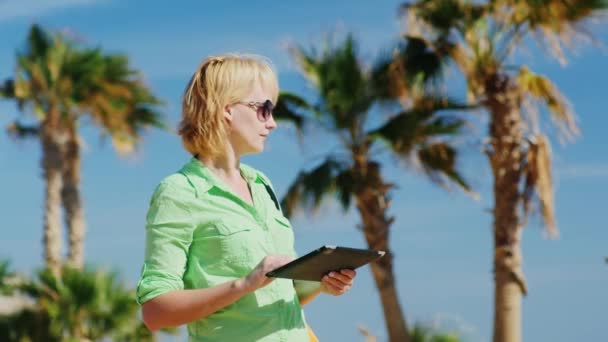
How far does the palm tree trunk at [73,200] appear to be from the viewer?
60.6 feet

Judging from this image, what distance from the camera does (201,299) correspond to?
236 centimetres

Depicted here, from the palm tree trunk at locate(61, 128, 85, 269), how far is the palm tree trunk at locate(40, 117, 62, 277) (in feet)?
0.58

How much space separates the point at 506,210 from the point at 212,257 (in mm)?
12522

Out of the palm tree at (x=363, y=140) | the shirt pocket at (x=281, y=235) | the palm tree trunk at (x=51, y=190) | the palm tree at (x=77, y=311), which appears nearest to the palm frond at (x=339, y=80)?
the palm tree at (x=363, y=140)

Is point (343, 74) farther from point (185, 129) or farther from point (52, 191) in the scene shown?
point (185, 129)

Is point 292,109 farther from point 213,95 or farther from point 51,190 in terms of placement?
point 213,95

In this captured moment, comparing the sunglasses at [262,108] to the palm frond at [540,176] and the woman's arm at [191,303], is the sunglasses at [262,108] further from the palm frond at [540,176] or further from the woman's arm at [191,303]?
the palm frond at [540,176]

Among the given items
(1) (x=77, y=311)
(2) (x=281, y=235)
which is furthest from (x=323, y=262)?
(1) (x=77, y=311)

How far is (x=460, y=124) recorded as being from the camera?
50.9 ft

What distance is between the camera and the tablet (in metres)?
2.26

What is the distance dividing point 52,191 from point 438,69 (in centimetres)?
768

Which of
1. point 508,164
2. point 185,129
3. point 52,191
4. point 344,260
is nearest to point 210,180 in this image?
point 185,129

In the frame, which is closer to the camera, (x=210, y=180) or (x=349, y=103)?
(x=210, y=180)

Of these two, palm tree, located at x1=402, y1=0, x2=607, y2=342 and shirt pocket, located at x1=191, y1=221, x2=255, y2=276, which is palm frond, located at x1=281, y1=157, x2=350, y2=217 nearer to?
palm tree, located at x1=402, y1=0, x2=607, y2=342
